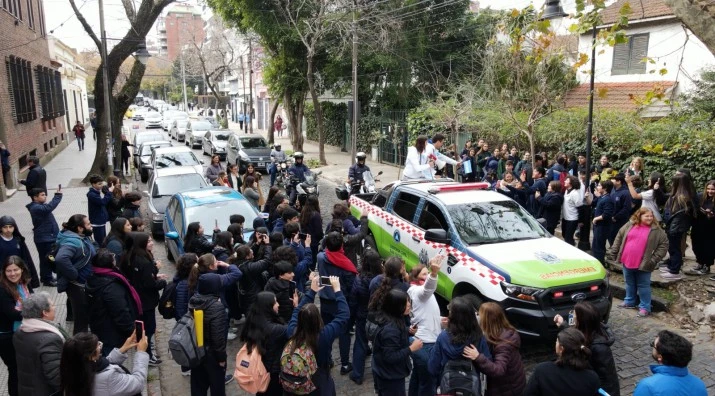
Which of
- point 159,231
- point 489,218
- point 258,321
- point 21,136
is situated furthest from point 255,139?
point 258,321

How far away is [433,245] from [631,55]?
54.6 feet

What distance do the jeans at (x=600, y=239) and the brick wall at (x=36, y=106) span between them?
16545 millimetres

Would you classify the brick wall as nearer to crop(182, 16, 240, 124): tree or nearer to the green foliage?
crop(182, 16, 240, 124): tree

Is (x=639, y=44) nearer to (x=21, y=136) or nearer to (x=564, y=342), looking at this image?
(x=564, y=342)

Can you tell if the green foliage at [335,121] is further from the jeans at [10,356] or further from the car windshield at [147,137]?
the jeans at [10,356]

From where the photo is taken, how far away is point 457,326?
3.99m

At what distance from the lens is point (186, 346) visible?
4.51m

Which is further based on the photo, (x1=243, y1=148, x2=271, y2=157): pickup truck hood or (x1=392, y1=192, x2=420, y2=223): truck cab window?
(x1=243, y1=148, x2=271, y2=157): pickup truck hood

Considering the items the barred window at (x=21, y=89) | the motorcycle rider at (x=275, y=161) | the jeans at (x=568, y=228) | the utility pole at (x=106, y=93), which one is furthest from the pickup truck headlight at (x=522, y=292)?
the barred window at (x=21, y=89)

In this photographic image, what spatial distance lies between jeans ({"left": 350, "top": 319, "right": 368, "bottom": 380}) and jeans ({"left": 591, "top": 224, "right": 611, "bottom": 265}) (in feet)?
16.7

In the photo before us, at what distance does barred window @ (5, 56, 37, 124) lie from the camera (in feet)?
63.7

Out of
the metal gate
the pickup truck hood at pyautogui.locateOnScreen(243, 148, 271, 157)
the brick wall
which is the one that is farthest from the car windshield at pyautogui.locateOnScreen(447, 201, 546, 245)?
the metal gate

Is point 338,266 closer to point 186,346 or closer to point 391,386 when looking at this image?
point 391,386

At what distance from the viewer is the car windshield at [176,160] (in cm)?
1739
